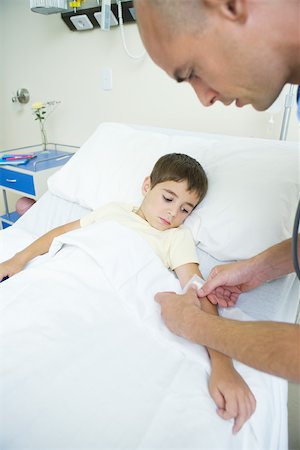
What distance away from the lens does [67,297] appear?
86cm

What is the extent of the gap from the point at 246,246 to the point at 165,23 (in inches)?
27.9

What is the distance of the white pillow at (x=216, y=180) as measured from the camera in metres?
1.07

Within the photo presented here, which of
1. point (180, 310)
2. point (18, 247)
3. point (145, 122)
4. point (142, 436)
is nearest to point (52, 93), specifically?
point (145, 122)

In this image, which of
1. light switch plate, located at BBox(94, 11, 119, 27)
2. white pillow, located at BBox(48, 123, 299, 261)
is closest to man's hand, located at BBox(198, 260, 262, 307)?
white pillow, located at BBox(48, 123, 299, 261)

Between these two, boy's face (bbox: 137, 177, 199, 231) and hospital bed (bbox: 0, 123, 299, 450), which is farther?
boy's face (bbox: 137, 177, 199, 231)

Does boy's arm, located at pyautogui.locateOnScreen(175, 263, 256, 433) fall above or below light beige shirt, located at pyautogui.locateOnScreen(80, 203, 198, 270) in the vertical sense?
below

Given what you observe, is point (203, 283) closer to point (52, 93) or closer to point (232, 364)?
point (232, 364)

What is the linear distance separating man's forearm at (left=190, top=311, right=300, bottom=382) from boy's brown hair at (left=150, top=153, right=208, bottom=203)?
0.59 meters

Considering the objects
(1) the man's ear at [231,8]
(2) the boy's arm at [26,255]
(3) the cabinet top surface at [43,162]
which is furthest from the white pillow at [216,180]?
(1) the man's ear at [231,8]

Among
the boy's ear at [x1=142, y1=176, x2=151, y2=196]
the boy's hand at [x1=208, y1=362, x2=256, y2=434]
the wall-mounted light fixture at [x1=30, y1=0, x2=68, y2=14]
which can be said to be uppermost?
the wall-mounted light fixture at [x1=30, y1=0, x2=68, y2=14]

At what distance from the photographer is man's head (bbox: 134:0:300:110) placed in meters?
0.53

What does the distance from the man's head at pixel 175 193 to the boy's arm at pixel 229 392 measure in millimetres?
524

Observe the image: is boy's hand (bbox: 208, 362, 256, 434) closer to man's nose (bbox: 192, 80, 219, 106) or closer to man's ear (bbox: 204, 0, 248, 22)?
man's nose (bbox: 192, 80, 219, 106)

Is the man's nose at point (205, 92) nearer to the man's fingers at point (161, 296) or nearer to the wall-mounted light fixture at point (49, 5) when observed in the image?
the man's fingers at point (161, 296)
